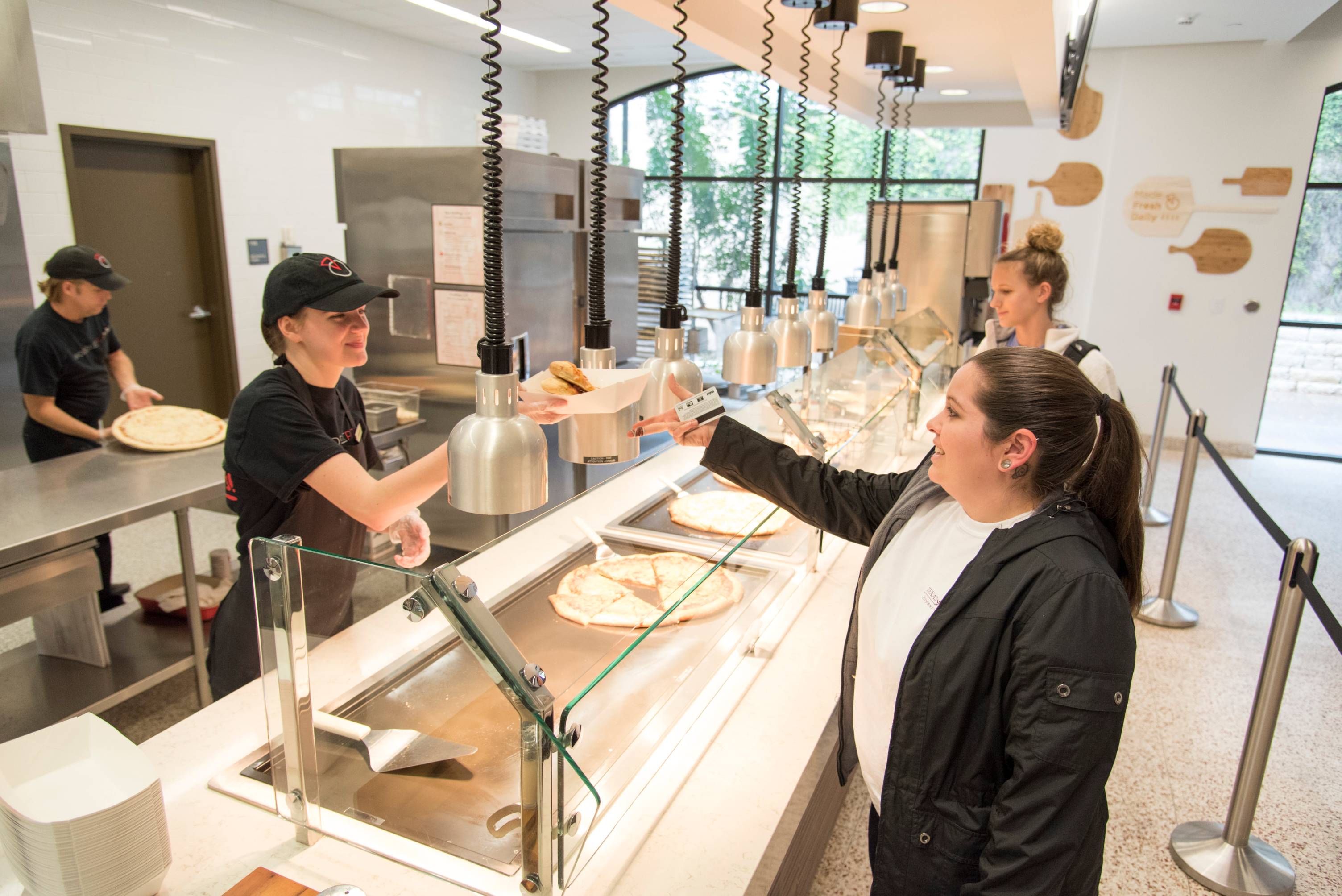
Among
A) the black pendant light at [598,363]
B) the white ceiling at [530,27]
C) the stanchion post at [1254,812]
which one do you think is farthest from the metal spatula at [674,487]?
the white ceiling at [530,27]

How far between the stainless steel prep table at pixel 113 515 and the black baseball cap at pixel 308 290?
1.43m

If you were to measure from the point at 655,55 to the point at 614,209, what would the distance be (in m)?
4.08

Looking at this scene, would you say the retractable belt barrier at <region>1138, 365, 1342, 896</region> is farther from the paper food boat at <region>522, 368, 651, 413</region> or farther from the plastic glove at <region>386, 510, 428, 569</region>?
the plastic glove at <region>386, 510, 428, 569</region>

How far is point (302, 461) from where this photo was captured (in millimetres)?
1953

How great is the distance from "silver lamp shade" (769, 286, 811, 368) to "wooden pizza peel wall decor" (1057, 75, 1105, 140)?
6591 mm

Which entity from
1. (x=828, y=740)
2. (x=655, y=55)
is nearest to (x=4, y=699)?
(x=828, y=740)

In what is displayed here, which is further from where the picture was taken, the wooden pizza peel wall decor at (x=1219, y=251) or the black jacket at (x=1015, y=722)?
the wooden pizza peel wall decor at (x=1219, y=251)

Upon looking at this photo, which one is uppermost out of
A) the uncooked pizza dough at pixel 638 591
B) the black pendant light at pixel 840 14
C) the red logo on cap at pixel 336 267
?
the black pendant light at pixel 840 14

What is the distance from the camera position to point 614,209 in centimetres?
581

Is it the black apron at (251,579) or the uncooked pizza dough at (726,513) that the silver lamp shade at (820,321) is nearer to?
the uncooked pizza dough at (726,513)

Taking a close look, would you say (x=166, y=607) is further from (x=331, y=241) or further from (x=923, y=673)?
(x=331, y=241)

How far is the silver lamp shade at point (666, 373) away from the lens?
5.54 feet

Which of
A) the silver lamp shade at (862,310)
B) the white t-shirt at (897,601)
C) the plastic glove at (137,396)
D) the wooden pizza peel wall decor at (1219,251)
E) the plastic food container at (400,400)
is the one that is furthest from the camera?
the wooden pizza peel wall decor at (1219,251)

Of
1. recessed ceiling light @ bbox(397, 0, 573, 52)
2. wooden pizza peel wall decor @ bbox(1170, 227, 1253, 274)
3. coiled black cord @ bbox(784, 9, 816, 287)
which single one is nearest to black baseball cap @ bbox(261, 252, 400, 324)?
coiled black cord @ bbox(784, 9, 816, 287)
